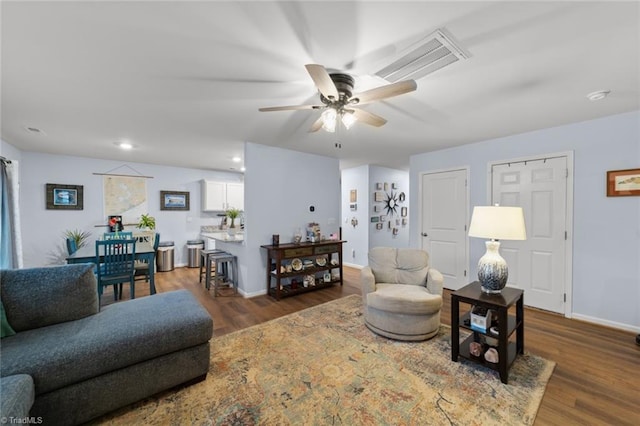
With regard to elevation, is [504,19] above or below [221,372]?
above

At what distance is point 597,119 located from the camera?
2953 mm

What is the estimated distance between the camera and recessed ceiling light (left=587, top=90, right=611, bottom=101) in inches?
90.2

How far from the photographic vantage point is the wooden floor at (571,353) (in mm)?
1703

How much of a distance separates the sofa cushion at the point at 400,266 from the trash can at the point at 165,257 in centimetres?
470

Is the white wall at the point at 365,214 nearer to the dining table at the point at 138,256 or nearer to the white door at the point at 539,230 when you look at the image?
the white door at the point at 539,230

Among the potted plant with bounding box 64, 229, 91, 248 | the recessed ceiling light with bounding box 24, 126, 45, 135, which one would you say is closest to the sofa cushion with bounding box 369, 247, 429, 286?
the recessed ceiling light with bounding box 24, 126, 45, 135

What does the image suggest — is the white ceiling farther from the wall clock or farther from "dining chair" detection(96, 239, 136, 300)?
the wall clock

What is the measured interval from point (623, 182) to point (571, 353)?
1.97m

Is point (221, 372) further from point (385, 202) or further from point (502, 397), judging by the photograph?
point (385, 202)

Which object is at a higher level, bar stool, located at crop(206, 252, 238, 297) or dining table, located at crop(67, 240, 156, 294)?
dining table, located at crop(67, 240, 156, 294)

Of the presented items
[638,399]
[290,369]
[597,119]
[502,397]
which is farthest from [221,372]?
[597,119]

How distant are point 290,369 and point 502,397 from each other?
5.19 ft

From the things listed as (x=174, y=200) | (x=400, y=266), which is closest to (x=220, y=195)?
(x=174, y=200)

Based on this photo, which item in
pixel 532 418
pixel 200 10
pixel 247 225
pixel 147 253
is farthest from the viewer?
pixel 247 225
